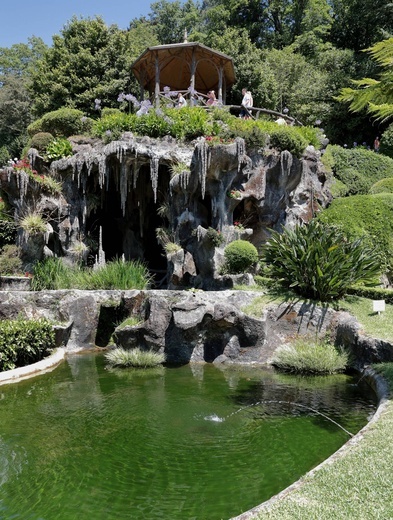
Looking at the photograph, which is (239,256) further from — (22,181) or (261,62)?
(261,62)

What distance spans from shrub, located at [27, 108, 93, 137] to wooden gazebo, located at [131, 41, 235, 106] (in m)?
3.46

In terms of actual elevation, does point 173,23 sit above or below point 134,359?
above

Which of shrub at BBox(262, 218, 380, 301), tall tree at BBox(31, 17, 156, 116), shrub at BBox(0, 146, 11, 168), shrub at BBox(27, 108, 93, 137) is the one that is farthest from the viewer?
shrub at BBox(0, 146, 11, 168)

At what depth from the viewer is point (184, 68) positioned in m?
24.4

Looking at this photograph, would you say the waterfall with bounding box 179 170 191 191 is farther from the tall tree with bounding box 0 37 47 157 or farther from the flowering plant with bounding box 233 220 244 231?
the tall tree with bounding box 0 37 47 157

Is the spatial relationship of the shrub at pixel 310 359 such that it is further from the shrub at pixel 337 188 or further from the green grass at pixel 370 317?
the shrub at pixel 337 188

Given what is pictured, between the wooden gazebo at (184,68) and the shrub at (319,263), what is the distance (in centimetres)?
1047

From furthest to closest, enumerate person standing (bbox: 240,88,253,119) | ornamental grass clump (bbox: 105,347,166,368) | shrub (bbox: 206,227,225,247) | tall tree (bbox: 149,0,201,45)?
tall tree (bbox: 149,0,201,45)
person standing (bbox: 240,88,253,119)
shrub (bbox: 206,227,225,247)
ornamental grass clump (bbox: 105,347,166,368)

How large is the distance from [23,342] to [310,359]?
6435 millimetres

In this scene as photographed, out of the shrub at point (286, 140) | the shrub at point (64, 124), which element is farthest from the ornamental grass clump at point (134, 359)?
the shrub at point (64, 124)

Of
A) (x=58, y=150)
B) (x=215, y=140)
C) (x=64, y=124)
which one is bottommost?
(x=58, y=150)

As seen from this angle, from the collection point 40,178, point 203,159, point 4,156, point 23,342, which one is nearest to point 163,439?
point 23,342

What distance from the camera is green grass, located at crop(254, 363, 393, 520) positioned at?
3381 mm

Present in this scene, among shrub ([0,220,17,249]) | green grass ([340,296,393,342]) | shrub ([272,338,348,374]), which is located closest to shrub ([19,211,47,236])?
shrub ([0,220,17,249])
